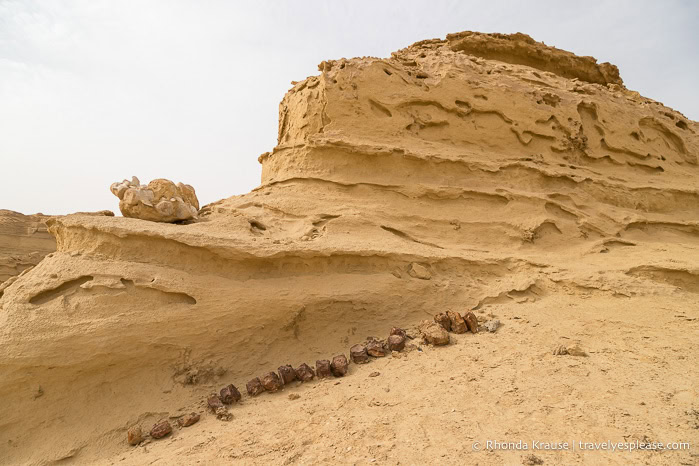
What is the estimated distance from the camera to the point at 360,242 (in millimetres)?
3955

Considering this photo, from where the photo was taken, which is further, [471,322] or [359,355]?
[471,322]

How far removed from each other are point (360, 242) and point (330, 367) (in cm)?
136

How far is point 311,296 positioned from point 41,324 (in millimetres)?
1928

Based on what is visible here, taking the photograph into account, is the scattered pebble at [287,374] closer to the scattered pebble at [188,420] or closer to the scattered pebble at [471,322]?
the scattered pebble at [188,420]

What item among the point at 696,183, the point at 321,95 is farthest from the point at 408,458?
the point at 696,183

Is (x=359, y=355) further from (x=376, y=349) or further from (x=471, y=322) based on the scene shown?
(x=471, y=322)

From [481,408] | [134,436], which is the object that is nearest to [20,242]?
[134,436]

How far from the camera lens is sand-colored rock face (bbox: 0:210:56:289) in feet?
30.9

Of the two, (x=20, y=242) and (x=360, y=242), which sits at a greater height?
(x=20, y=242)

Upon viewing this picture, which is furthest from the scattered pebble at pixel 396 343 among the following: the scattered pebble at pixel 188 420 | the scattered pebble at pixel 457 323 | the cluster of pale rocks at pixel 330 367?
the scattered pebble at pixel 188 420

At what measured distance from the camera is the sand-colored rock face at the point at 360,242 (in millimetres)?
2760

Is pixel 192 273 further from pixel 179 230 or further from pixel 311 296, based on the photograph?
pixel 311 296

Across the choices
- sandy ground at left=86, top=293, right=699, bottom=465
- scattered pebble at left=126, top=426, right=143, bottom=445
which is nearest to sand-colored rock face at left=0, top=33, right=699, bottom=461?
scattered pebble at left=126, top=426, right=143, bottom=445

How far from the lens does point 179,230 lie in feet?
11.0
